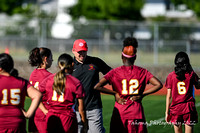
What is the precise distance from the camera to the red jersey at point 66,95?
18.4 ft

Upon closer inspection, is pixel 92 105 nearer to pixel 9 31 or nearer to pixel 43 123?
pixel 43 123

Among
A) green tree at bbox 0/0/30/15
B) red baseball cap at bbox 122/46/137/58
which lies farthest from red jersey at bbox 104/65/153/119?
green tree at bbox 0/0/30/15

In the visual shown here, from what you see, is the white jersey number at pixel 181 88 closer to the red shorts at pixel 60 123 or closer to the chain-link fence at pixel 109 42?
the red shorts at pixel 60 123

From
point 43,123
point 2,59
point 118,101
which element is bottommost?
point 43,123

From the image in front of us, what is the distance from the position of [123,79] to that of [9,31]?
2924cm

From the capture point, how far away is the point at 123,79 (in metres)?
5.96

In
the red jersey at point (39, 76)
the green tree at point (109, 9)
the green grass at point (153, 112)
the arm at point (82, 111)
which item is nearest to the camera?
the arm at point (82, 111)

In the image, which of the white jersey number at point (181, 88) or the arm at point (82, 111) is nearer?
the arm at point (82, 111)

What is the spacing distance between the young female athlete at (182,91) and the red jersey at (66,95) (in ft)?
6.92

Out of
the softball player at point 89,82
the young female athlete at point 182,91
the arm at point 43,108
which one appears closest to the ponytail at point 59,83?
the arm at point 43,108

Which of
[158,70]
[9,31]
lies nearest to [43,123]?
[158,70]

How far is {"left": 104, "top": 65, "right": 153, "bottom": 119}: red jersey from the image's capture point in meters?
5.94

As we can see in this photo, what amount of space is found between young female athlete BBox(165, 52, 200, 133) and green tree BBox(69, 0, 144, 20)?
3763 centimetres

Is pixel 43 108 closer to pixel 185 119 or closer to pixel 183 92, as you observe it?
pixel 183 92
